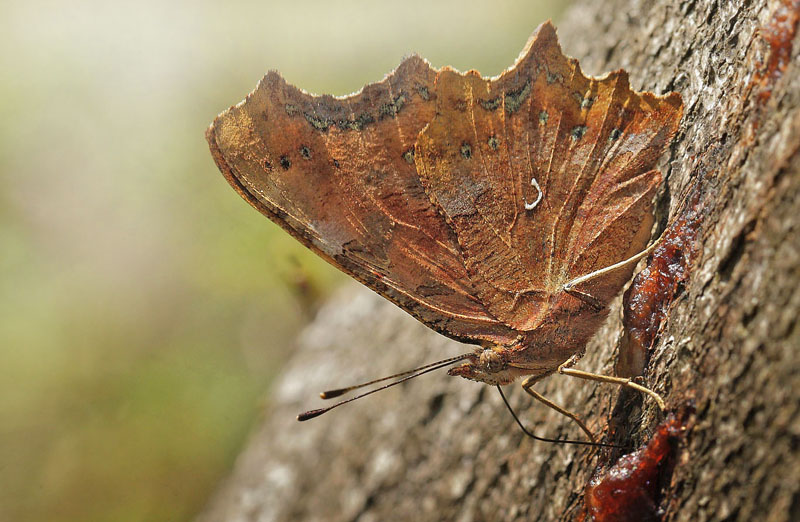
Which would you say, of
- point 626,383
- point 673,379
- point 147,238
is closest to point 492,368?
point 626,383

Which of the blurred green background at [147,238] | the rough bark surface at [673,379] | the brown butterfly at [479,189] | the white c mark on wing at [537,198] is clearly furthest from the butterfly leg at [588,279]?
the blurred green background at [147,238]

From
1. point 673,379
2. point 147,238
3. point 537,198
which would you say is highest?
point 147,238

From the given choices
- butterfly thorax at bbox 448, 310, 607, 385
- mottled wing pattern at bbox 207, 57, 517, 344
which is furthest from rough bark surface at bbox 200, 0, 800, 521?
mottled wing pattern at bbox 207, 57, 517, 344

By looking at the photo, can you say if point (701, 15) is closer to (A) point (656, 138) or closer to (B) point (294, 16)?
(A) point (656, 138)

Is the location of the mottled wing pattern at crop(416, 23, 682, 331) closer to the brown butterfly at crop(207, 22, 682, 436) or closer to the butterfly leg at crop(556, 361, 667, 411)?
the brown butterfly at crop(207, 22, 682, 436)

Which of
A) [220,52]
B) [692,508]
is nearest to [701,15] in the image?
[692,508]

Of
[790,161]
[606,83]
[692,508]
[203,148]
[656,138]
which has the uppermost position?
[203,148]

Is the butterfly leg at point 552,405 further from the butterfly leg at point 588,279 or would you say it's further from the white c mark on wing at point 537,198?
the white c mark on wing at point 537,198

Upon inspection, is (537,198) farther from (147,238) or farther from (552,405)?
(147,238)
